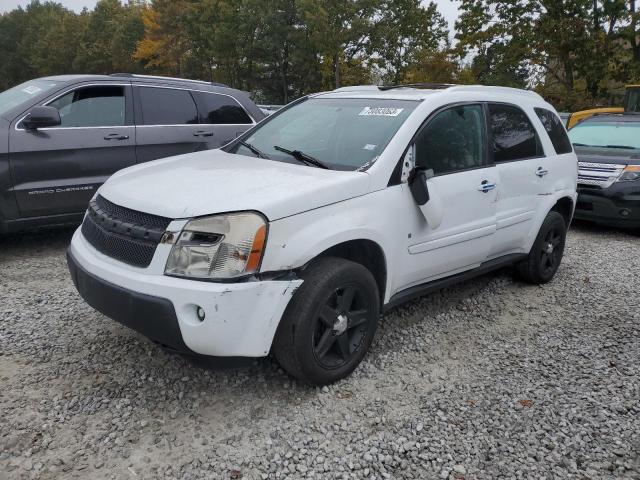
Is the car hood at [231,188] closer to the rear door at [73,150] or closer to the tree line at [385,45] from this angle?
the rear door at [73,150]

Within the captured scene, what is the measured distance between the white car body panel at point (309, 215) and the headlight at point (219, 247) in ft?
0.15

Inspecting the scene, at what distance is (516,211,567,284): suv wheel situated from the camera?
15.9 feet

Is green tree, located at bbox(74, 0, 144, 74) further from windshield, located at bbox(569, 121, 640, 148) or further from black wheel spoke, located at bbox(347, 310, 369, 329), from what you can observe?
black wheel spoke, located at bbox(347, 310, 369, 329)

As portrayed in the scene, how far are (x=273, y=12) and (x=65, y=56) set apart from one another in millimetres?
29472

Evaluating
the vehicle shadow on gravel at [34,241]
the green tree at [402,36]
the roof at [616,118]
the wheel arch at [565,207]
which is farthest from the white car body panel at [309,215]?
the green tree at [402,36]

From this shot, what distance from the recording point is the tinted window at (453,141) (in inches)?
141

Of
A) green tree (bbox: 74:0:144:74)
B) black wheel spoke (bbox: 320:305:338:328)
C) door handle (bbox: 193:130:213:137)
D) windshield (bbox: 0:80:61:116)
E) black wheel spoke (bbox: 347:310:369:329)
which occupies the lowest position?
black wheel spoke (bbox: 347:310:369:329)

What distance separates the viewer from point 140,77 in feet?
19.7

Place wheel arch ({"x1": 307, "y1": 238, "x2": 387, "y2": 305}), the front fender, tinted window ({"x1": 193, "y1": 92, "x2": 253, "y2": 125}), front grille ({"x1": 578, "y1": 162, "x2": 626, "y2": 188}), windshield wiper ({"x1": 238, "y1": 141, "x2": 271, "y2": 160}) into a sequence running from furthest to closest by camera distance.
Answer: front grille ({"x1": 578, "y1": 162, "x2": 626, "y2": 188}) < tinted window ({"x1": 193, "y1": 92, "x2": 253, "y2": 125}) < windshield wiper ({"x1": 238, "y1": 141, "x2": 271, "y2": 160}) < wheel arch ({"x1": 307, "y1": 238, "x2": 387, "y2": 305}) < the front fender

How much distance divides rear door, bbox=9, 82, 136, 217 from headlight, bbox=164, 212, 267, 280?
3130mm

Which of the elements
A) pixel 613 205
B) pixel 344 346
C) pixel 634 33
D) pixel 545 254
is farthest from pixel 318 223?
pixel 634 33

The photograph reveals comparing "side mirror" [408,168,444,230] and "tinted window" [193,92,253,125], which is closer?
"side mirror" [408,168,444,230]

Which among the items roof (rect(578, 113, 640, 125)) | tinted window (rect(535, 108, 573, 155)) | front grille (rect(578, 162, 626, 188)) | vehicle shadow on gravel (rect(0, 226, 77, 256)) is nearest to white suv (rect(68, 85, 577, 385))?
tinted window (rect(535, 108, 573, 155))

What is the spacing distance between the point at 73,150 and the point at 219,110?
1.80m
